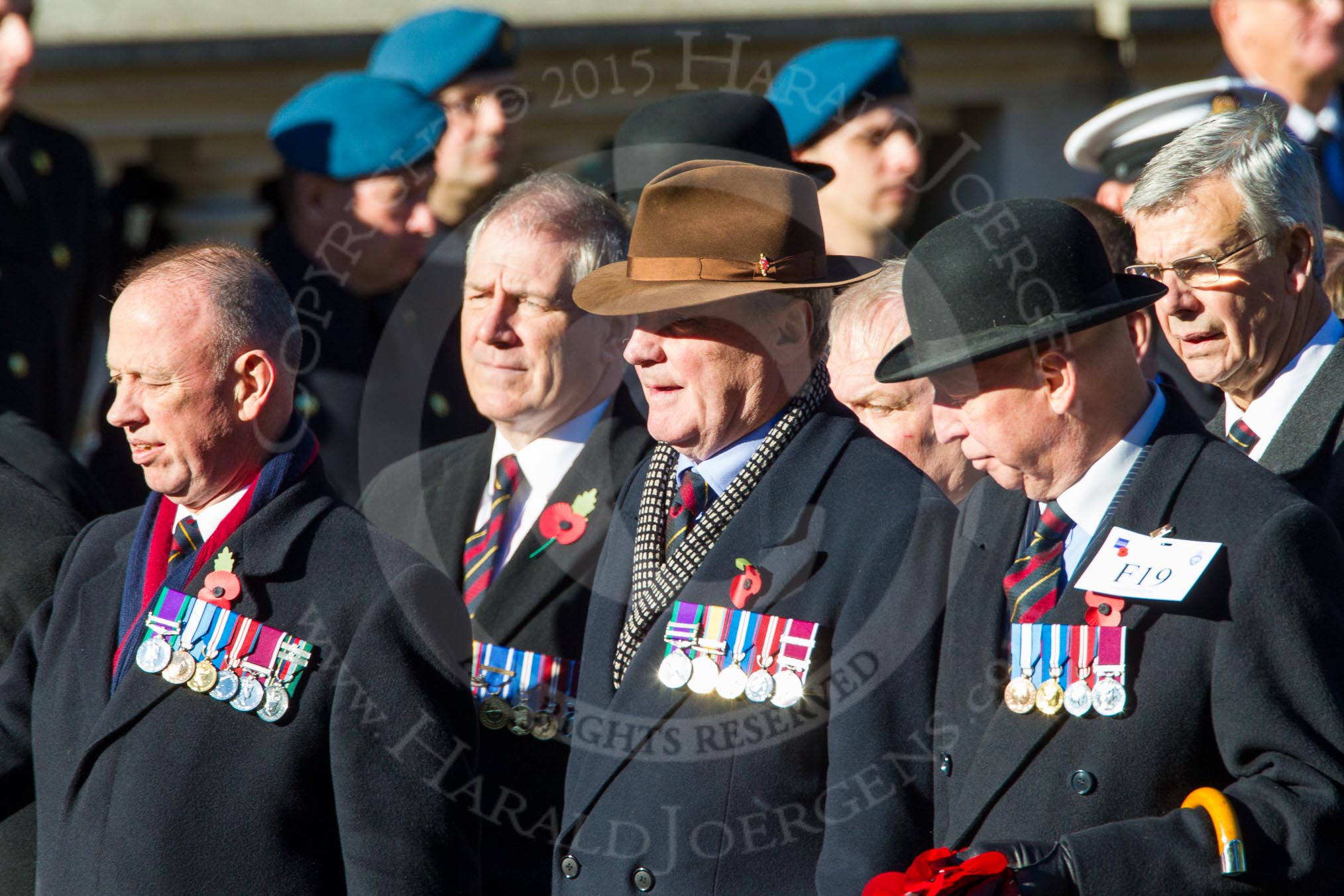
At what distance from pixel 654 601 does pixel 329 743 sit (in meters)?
0.64

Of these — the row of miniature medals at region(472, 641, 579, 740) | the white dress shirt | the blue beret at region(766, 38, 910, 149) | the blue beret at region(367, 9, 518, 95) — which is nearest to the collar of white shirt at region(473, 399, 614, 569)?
the white dress shirt

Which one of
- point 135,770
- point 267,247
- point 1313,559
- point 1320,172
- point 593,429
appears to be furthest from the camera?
point 1320,172

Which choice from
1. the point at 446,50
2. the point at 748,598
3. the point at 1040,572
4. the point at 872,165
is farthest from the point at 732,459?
the point at 446,50

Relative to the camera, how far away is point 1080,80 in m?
8.21

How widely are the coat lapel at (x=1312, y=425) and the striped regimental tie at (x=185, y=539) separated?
79.7 inches

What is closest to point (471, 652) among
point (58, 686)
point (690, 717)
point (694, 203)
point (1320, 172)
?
point (690, 717)

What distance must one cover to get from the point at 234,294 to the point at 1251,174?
1965 mm

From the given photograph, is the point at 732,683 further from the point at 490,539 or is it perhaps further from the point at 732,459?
the point at 490,539

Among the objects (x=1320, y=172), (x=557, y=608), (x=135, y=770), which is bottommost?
(x=135, y=770)

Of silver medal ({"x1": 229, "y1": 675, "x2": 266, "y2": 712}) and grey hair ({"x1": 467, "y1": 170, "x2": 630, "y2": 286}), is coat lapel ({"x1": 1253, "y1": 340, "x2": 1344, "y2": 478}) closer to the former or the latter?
grey hair ({"x1": 467, "y1": 170, "x2": 630, "y2": 286})

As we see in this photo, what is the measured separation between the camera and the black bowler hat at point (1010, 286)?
2.65m

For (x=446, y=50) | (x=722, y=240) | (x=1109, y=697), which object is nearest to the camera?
(x=1109, y=697)

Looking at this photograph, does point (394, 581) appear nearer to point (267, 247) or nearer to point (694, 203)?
point (694, 203)

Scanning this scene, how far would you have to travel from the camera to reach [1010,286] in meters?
2.68
